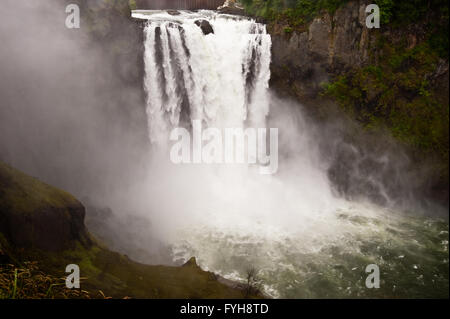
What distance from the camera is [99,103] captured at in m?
12.5

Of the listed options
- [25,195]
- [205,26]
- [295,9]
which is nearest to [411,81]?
[295,9]

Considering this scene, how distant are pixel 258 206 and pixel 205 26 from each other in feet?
27.4

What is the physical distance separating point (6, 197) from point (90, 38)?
7.60m

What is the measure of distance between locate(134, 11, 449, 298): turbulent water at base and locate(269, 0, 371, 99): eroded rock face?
32.6 inches

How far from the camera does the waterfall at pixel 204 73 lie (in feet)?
41.7

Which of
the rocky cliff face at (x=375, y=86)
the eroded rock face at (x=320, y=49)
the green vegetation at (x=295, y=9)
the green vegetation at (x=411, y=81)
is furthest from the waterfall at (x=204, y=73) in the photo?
the green vegetation at (x=411, y=81)

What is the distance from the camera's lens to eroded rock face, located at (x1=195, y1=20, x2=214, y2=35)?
1348cm

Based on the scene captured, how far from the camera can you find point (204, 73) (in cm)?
1355

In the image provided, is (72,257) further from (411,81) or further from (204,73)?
(411,81)

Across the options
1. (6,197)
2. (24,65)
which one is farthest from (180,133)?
(6,197)

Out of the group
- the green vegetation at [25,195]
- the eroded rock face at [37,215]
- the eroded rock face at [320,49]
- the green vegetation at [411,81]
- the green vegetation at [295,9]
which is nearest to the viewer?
the eroded rock face at [37,215]

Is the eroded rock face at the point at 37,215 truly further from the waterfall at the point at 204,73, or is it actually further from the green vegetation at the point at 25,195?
the waterfall at the point at 204,73

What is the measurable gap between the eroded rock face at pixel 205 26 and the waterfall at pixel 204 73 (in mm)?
85

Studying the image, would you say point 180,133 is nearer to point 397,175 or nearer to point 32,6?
point 32,6
